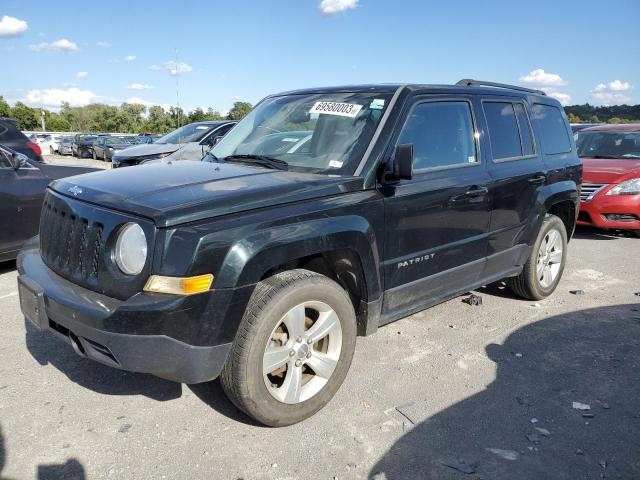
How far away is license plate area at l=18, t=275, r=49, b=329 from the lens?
2.75m

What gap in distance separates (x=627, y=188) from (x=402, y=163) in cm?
620

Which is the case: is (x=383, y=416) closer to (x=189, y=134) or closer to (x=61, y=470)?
(x=61, y=470)

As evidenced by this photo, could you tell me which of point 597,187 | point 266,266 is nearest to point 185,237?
point 266,266

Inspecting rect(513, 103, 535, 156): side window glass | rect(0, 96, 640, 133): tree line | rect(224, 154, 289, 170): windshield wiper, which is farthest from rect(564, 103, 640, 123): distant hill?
rect(0, 96, 640, 133): tree line

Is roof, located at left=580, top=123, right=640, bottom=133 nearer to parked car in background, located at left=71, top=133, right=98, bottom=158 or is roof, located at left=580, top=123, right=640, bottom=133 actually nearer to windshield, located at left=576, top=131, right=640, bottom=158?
windshield, located at left=576, top=131, right=640, bottom=158

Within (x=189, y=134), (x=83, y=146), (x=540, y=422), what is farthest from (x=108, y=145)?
(x=540, y=422)

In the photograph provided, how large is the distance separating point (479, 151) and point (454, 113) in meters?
0.38

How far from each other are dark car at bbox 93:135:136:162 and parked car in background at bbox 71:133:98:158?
47 centimetres

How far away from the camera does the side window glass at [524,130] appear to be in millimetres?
4527

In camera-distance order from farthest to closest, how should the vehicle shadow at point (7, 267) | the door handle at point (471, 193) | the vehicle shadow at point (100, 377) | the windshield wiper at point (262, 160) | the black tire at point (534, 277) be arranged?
the vehicle shadow at point (7, 267)
the black tire at point (534, 277)
the door handle at point (471, 193)
the windshield wiper at point (262, 160)
the vehicle shadow at point (100, 377)

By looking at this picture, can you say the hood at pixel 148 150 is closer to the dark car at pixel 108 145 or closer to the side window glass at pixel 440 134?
the side window glass at pixel 440 134

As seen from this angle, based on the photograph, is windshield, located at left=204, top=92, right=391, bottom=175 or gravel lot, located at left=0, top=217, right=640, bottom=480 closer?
gravel lot, located at left=0, top=217, right=640, bottom=480

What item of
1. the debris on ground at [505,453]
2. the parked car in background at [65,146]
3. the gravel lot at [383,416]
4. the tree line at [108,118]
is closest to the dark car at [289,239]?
the gravel lot at [383,416]

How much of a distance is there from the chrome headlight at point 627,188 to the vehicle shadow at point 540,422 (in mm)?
4231
